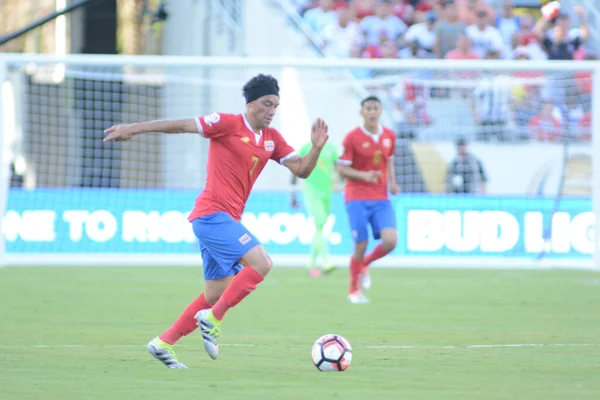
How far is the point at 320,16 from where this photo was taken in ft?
78.4

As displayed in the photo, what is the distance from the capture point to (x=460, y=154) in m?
20.5

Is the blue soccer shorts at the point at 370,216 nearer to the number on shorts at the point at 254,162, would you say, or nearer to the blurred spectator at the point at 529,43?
the number on shorts at the point at 254,162

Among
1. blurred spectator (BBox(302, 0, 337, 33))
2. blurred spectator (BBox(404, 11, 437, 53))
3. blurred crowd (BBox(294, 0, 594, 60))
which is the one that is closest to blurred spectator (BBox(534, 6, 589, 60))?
blurred crowd (BBox(294, 0, 594, 60))

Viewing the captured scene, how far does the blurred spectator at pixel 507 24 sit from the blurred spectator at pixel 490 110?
87.3 inches

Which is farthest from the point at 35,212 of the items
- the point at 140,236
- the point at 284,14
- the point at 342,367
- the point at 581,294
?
the point at 342,367

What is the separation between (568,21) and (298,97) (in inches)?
260

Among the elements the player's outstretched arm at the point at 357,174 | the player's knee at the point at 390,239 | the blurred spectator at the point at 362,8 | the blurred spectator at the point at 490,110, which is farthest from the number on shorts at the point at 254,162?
the blurred spectator at the point at 362,8

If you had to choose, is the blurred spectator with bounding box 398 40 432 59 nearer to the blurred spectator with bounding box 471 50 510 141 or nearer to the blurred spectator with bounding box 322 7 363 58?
the blurred spectator with bounding box 322 7 363 58

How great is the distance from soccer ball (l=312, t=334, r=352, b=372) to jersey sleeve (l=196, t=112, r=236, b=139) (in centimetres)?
167

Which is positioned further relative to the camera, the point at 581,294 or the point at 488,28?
the point at 488,28

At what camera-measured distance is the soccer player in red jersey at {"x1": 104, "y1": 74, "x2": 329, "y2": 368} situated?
7.85 m

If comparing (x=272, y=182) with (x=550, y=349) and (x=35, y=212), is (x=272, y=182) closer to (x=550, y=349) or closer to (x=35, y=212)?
(x=35, y=212)

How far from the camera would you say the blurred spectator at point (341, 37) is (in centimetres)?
2333

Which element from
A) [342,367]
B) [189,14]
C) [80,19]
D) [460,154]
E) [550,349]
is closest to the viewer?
[342,367]
